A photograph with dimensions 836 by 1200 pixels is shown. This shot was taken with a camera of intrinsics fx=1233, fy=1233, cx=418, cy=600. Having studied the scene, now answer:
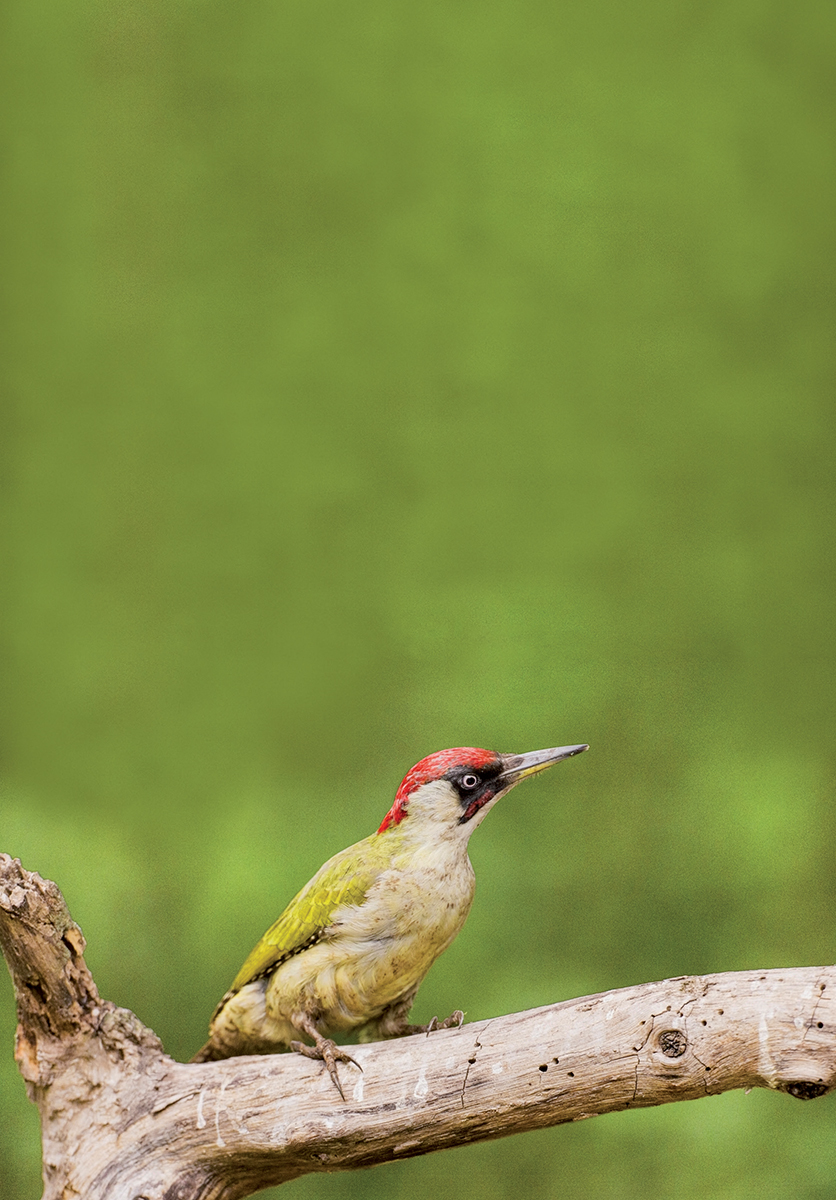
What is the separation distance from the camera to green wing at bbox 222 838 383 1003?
187 centimetres

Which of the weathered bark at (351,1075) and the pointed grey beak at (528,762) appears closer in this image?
the weathered bark at (351,1075)

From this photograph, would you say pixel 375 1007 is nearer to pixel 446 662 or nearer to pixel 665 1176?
pixel 665 1176

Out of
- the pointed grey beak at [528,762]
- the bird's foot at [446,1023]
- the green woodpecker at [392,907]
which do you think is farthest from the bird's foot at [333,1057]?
the pointed grey beak at [528,762]

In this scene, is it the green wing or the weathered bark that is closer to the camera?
the weathered bark

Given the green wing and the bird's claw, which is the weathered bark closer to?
the bird's claw

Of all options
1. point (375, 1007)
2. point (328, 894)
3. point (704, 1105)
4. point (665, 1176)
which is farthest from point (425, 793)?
point (665, 1176)

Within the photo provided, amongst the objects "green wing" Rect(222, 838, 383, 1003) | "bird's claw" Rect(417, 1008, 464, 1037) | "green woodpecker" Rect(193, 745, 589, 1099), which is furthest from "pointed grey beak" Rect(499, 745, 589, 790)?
"bird's claw" Rect(417, 1008, 464, 1037)

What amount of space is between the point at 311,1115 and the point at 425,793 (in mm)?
490

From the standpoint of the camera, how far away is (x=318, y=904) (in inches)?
74.9

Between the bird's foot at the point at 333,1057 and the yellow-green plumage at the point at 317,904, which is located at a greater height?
the yellow-green plumage at the point at 317,904

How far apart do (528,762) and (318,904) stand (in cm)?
40

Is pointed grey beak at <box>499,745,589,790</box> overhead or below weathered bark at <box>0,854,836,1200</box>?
overhead

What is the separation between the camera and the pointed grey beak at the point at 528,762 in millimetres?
1807

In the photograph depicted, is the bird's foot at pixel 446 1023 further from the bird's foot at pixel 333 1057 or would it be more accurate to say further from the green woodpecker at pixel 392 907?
the bird's foot at pixel 333 1057
